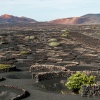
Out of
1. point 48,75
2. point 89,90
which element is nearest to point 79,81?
point 89,90

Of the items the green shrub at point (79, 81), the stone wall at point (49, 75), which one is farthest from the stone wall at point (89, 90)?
the stone wall at point (49, 75)

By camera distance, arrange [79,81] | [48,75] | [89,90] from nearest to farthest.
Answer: [89,90] → [79,81] → [48,75]

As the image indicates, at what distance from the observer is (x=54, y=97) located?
128ft

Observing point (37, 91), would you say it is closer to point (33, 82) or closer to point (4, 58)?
point (33, 82)

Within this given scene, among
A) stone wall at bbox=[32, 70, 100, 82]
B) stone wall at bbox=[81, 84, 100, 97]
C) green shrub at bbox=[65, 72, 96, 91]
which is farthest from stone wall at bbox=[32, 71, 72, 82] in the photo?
stone wall at bbox=[81, 84, 100, 97]

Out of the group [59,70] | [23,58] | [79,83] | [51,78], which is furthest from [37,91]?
[23,58]

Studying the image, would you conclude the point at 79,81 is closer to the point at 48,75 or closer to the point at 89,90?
the point at 89,90

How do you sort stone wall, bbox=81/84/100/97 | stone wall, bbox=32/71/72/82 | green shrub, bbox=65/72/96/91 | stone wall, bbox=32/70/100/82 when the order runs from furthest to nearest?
stone wall, bbox=32/70/100/82 → stone wall, bbox=32/71/72/82 → green shrub, bbox=65/72/96/91 → stone wall, bbox=81/84/100/97

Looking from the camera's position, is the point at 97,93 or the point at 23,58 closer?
the point at 97,93

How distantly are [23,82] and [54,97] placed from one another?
1060 centimetres

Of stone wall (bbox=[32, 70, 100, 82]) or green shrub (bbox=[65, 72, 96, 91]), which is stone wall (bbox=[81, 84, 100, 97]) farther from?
stone wall (bbox=[32, 70, 100, 82])

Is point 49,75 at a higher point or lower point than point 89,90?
lower

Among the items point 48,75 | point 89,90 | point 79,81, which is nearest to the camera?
point 89,90

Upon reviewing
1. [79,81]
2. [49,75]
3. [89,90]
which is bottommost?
[49,75]
